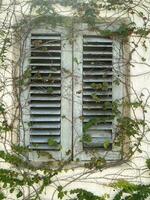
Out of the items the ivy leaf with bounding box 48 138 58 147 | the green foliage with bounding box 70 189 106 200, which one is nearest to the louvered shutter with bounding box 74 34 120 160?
the ivy leaf with bounding box 48 138 58 147

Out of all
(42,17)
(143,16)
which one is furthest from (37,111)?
(143,16)

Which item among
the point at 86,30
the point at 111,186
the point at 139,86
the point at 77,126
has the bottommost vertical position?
the point at 111,186

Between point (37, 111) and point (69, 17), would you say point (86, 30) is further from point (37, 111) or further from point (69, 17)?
point (37, 111)

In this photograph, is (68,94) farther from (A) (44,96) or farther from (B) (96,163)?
(B) (96,163)

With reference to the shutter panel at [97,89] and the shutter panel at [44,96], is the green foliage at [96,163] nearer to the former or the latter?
the shutter panel at [97,89]

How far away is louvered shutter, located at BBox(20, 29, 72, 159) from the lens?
4918mm

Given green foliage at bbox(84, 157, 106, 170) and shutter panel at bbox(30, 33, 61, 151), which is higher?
shutter panel at bbox(30, 33, 61, 151)

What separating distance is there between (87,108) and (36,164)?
78cm

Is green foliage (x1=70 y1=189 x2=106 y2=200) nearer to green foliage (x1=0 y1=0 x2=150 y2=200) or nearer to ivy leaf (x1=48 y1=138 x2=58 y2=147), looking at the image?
green foliage (x1=0 y1=0 x2=150 y2=200)

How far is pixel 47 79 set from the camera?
4.91m

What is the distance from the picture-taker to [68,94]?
496 centimetres

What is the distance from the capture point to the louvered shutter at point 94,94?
494 centimetres

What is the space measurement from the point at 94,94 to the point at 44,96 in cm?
52

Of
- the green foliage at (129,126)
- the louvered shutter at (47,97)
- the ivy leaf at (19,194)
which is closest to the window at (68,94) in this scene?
the louvered shutter at (47,97)
